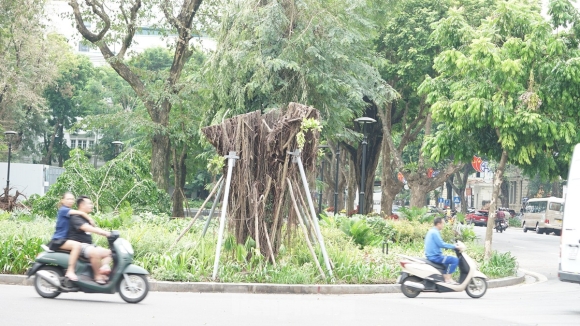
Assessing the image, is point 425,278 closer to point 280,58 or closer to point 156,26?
point 280,58

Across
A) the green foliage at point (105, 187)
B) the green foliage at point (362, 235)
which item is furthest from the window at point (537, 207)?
the green foliage at point (362, 235)

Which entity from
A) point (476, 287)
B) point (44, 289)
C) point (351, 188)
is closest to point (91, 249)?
point (44, 289)

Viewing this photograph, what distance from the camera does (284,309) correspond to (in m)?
11.3

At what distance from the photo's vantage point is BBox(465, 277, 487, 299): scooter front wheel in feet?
46.2

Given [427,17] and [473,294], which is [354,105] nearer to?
[427,17]

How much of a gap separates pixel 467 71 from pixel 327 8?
32.7ft

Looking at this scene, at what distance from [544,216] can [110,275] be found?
4699 centimetres

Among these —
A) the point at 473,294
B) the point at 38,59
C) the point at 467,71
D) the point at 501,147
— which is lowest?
the point at 473,294

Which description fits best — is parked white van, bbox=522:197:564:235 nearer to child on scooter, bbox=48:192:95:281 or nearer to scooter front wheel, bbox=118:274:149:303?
scooter front wheel, bbox=118:274:149:303

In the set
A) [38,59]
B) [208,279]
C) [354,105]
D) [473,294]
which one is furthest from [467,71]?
[38,59]

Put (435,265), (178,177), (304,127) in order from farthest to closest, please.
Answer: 1. (178,177)
2. (304,127)
3. (435,265)

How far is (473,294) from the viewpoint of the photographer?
14086mm

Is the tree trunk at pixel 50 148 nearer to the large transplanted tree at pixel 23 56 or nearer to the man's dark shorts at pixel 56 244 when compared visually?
the large transplanted tree at pixel 23 56

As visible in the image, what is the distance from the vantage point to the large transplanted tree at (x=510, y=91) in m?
19.2
